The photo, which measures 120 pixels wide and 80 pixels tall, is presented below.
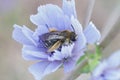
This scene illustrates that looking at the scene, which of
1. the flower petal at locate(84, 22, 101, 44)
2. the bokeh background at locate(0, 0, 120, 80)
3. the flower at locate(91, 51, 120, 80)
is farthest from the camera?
the bokeh background at locate(0, 0, 120, 80)

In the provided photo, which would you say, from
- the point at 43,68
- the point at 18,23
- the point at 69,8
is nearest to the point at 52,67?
the point at 43,68

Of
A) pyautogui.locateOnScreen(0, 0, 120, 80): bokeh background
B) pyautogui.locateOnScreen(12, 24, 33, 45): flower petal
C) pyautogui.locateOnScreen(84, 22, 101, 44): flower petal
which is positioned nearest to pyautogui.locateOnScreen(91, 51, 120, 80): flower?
pyautogui.locateOnScreen(84, 22, 101, 44): flower petal

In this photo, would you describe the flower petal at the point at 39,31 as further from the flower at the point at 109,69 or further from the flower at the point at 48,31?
the flower at the point at 109,69

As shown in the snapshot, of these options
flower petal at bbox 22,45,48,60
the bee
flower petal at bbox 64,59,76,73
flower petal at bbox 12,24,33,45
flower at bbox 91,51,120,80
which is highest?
flower petal at bbox 12,24,33,45

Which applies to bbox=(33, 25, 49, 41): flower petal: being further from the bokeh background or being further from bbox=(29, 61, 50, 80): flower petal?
the bokeh background

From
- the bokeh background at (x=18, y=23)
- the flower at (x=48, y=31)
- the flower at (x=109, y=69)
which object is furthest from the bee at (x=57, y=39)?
the bokeh background at (x=18, y=23)

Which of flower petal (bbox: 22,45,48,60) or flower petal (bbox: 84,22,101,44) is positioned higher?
flower petal (bbox: 22,45,48,60)

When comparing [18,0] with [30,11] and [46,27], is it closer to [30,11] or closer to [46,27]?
[30,11]
